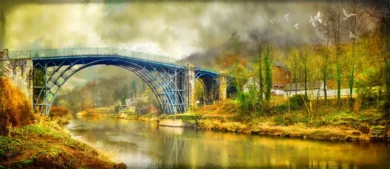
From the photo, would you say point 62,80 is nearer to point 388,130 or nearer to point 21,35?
point 21,35

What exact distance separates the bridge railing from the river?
205cm

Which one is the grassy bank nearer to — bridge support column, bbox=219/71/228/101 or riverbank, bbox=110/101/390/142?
riverbank, bbox=110/101/390/142

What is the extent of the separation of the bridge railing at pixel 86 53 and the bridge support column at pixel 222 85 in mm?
1912

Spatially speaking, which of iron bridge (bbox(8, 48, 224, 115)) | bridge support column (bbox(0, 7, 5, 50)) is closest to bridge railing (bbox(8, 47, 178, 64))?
iron bridge (bbox(8, 48, 224, 115))

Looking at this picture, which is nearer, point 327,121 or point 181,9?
point 181,9

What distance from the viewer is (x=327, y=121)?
10727 millimetres

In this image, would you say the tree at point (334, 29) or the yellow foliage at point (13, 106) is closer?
the yellow foliage at point (13, 106)

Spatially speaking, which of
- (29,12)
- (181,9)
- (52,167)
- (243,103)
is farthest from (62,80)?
(243,103)

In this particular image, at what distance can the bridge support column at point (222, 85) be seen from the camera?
1217cm

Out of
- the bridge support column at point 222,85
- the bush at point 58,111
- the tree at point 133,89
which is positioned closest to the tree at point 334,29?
the bridge support column at point 222,85

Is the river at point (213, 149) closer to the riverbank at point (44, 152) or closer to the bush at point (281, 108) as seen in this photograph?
the riverbank at point (44, 152)

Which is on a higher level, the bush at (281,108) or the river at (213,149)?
→ the bush at (281,108)

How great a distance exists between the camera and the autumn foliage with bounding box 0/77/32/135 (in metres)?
7.18

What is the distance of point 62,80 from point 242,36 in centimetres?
579
